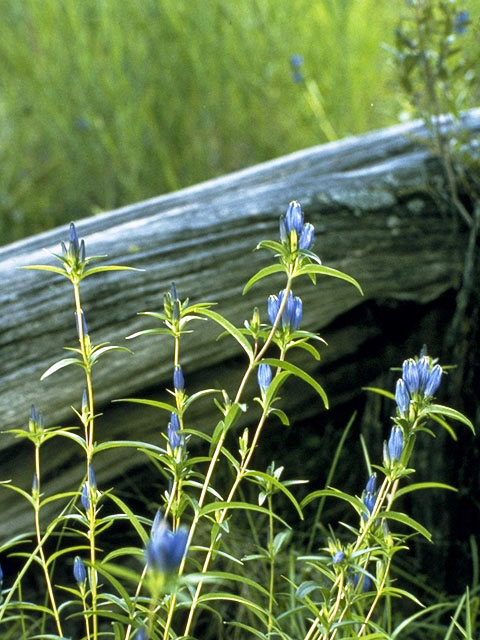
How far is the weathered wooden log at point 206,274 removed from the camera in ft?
5.14

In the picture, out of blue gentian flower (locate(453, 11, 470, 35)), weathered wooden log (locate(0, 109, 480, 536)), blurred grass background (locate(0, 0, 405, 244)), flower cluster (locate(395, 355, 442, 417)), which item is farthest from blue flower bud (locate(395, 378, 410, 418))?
blurred grass background (locate(0, 0, 405, 244))

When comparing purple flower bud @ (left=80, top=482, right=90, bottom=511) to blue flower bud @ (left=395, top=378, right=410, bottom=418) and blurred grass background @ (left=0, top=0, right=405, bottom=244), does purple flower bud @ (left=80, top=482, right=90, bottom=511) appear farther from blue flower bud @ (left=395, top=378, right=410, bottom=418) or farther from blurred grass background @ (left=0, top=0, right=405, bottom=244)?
blurred grass background @ (left=0, top=0, right=405, bottom=244)

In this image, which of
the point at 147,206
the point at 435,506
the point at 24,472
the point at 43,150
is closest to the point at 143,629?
the point at 24,472

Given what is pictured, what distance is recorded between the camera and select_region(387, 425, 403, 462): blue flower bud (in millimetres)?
1008

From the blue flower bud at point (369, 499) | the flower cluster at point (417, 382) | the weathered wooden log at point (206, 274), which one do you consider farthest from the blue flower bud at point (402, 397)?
the weathered wooden log at point (206, 274)

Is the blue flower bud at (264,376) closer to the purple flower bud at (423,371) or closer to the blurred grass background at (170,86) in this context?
the purple flower bud at (423,371)

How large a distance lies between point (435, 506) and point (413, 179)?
0.79 meters

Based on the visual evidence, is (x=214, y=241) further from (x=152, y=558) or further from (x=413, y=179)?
(x=152, y=558)

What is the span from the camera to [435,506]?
6.93ft

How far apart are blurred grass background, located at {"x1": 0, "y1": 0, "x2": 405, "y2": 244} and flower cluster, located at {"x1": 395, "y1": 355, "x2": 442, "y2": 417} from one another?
228 centimetres

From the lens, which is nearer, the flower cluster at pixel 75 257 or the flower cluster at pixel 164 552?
the flower cluster at pixel 164 552

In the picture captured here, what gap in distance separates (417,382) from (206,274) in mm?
819

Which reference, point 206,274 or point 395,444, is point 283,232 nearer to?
point 395,444

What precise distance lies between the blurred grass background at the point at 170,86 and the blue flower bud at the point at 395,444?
7.47 ft
